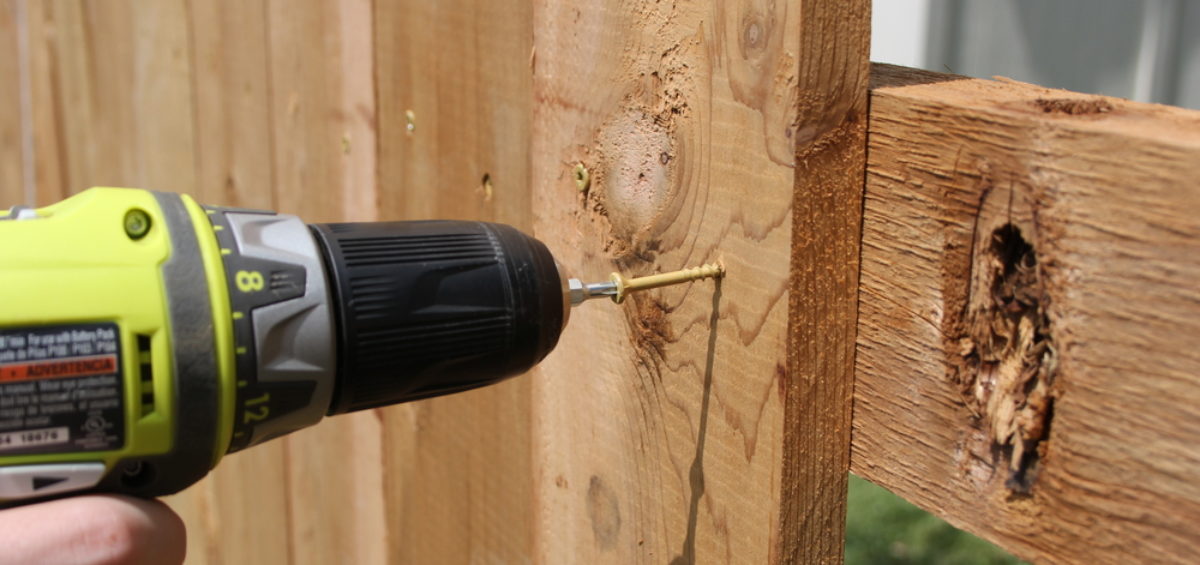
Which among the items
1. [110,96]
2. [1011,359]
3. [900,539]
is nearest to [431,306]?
[1011,359]

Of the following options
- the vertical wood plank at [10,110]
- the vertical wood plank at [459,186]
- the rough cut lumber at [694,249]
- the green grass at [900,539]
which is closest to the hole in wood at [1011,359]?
the rough cut lumber at [694,249]

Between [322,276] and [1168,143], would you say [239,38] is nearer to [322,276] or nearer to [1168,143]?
[322,276]

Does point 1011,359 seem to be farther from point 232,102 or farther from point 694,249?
point 232,102

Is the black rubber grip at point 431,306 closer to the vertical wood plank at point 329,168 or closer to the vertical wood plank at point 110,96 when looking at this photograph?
the vertical wood plank at point 329,168

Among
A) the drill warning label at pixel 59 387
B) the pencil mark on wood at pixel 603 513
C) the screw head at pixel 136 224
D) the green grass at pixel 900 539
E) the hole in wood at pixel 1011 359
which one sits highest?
the screw head at pixel 136 224

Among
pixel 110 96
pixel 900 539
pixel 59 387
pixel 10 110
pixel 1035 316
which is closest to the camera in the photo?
pixel 1035 316

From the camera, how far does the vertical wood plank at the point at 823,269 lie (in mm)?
618

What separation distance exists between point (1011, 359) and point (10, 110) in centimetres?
237

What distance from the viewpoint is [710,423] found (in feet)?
2.38

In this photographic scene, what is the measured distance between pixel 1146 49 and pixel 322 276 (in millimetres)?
1761

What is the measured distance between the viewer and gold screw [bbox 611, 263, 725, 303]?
27.4 inches

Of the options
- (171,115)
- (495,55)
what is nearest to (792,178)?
(495,55)

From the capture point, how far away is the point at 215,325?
663 millimetres

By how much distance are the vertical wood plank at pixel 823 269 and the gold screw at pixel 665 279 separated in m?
0.07
